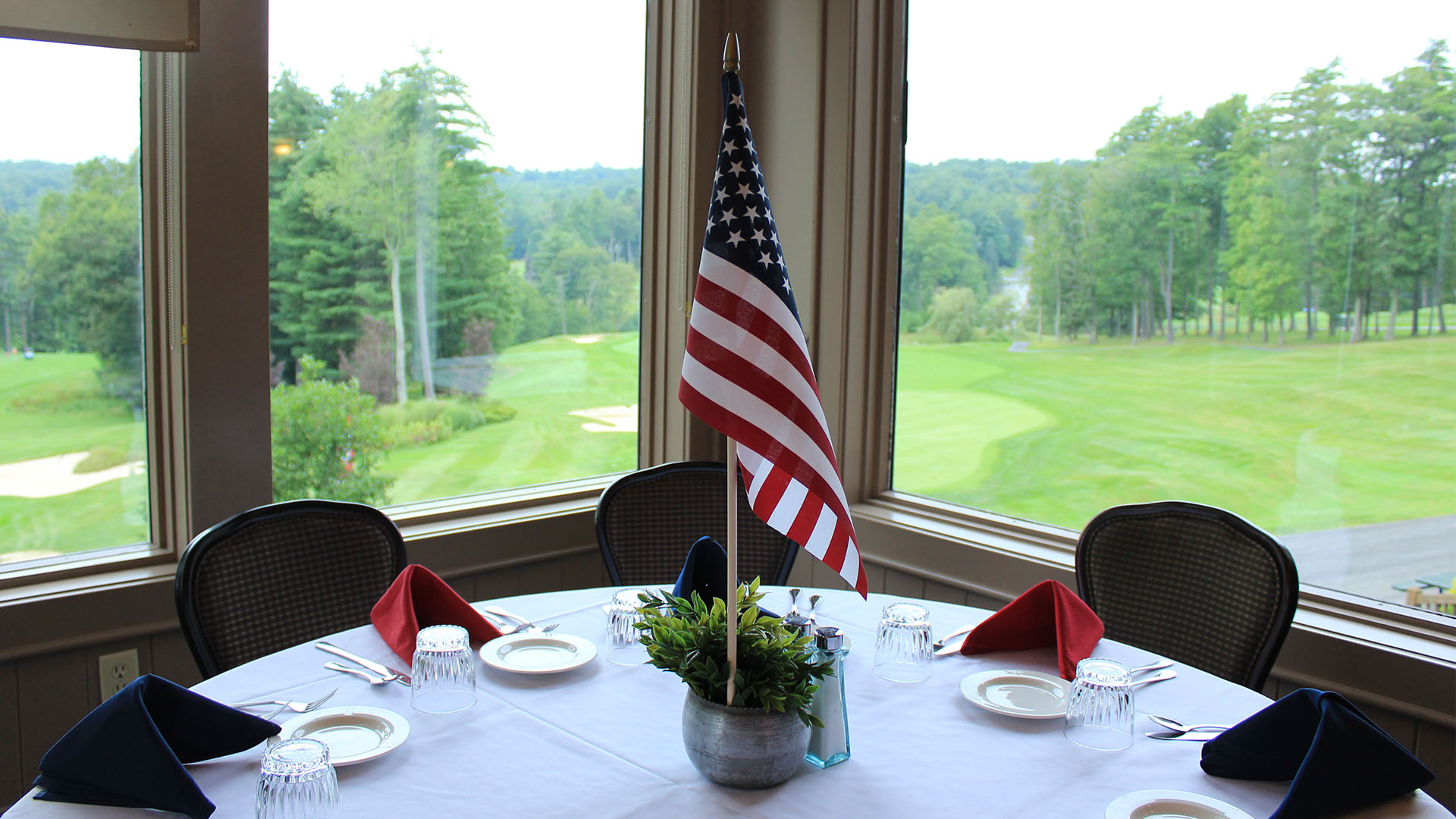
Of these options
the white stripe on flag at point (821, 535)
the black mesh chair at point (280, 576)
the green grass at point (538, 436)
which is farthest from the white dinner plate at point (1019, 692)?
the green grass at point (538, 436)

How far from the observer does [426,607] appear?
1761 mm

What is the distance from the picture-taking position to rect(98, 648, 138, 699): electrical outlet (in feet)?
7.49

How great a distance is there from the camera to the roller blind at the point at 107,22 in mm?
1958

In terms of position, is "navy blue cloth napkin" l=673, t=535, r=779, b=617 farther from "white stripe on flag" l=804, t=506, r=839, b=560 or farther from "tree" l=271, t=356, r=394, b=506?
"tree" l=271, t=356, r=394, b=506

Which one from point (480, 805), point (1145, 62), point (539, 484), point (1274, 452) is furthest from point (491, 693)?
point (1145, 62)

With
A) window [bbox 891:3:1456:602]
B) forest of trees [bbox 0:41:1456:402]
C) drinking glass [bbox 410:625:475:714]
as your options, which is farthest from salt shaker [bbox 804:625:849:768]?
forest of trees [bbox 0:41:1456:402]

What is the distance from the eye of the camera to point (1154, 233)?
2.60 m

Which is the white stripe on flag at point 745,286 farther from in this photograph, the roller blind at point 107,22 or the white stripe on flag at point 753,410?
the roller blind at point 107,22

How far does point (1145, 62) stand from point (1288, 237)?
0.59 m

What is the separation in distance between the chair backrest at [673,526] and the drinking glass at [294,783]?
1326mm

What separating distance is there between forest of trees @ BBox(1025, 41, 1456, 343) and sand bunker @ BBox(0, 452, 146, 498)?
2.49 metres

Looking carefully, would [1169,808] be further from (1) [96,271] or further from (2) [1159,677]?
(1) [96,271]

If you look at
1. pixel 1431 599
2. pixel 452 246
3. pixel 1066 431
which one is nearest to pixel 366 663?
pixel 452 246

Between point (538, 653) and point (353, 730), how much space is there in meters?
0.36
